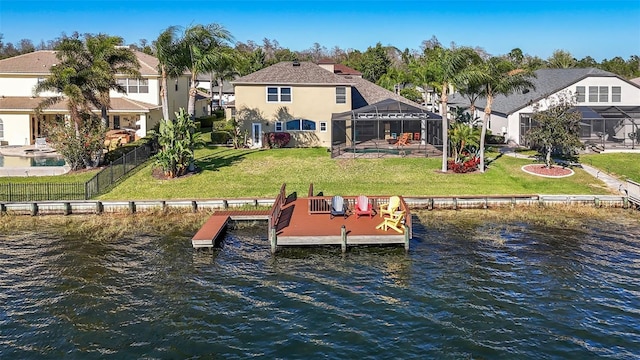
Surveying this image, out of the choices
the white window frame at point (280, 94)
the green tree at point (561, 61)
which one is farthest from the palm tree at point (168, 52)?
the green tree at point (561, 61)

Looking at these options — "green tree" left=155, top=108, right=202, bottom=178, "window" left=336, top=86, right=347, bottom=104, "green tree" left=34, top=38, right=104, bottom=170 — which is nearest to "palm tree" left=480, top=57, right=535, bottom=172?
"window" left=336, top=86, right=347, bottom=104

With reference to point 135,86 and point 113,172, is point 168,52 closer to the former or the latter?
point 113,172

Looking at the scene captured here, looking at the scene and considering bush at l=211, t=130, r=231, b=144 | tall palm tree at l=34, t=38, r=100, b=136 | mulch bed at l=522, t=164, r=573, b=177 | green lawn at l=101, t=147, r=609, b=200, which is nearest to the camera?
green lawn at l=101, t=147, r=609, b=200

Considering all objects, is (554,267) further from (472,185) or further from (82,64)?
(82,64)

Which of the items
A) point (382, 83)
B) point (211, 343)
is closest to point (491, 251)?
point (211, 343)

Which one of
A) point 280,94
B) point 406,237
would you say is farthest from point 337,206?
point 280,94

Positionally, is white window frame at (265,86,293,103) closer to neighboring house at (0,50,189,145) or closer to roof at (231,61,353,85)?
roof at (231,61,353,85)
